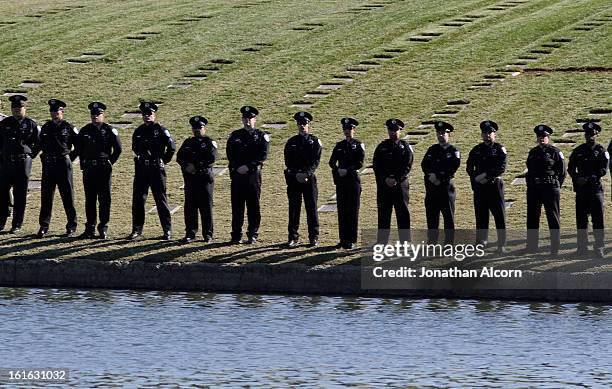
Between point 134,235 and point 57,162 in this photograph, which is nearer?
point 134,235

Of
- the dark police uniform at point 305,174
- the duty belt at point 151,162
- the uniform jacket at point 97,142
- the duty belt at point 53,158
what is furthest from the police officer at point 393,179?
the duty belt at point 53,158

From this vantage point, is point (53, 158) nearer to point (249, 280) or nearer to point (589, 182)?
point (249, 280)

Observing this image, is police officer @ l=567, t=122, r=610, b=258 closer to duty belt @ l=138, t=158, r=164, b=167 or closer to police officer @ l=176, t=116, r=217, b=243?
police officer @ l=176, t=116, r=217, b=243

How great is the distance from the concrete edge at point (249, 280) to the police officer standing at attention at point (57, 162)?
1607mm

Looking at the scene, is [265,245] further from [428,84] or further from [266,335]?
[428,84]

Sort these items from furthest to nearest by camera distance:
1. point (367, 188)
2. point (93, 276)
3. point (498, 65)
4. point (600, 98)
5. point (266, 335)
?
point (498, 65) → point (600, 98) → point (367, 188) → point (93, 276) → point (266, 335)

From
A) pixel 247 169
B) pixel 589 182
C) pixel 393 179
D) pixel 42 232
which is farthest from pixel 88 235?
pixel 589 182

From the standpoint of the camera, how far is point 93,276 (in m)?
Answer: 21.3

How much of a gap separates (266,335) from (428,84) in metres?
15.2

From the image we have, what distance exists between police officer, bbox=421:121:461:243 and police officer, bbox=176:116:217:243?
251 cm

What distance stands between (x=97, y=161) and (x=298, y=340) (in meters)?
5.13

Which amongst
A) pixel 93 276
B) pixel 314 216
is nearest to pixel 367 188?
pixel 314 216

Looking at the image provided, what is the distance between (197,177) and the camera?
2261 centimetres

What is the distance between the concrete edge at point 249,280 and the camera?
20141 mm
